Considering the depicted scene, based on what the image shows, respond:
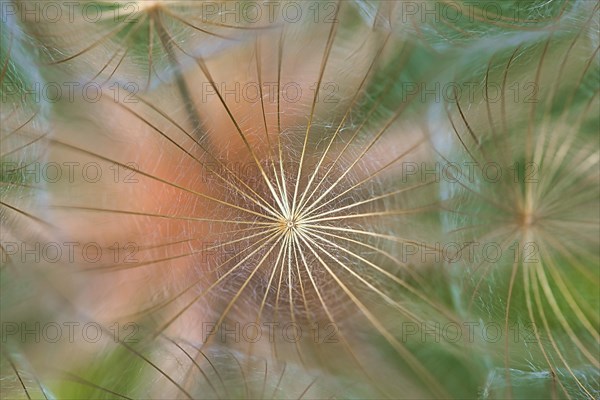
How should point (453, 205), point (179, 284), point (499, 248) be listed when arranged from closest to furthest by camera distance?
1. point (499, 248)
2. point (453, 205)
3. point (179, 284)

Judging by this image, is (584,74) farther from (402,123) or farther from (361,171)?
(361,171)

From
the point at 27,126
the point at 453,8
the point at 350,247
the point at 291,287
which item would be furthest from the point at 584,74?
the point at 27,126

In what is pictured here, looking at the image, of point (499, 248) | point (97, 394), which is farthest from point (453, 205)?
point (97, 394)

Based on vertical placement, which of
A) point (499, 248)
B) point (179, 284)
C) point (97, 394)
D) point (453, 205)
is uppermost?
point (453, 205)

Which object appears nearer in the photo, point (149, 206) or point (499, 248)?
point (499, 248)

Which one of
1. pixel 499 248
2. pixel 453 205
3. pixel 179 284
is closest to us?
pixel 499 248

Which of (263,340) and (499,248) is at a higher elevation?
(499,248)
